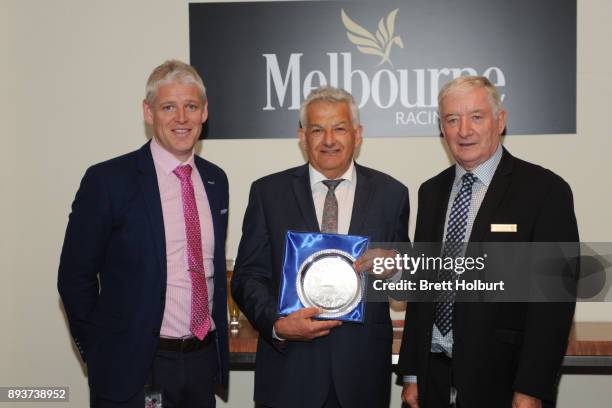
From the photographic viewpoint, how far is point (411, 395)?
2.70 metres

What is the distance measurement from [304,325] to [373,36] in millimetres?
2116

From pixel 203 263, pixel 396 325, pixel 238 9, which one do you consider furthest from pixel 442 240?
pixel 238 9

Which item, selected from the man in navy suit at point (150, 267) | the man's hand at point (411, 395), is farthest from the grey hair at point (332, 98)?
the man's hand at point (411, 395)

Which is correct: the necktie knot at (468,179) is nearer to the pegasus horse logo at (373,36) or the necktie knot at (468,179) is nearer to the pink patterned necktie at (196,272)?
the pink patterned necktie at (196,272)

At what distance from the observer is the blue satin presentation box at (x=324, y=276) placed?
2.53m

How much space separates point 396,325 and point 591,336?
3.48 feet

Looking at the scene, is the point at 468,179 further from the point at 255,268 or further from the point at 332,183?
the point at 255,268

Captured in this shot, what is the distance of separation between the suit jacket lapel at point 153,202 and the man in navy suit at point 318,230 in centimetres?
32

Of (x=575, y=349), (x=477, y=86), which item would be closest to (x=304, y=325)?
(x=477, y=86)

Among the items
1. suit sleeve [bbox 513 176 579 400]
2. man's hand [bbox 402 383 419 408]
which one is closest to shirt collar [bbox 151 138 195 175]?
man's hand [bbox 402 383 419 408]

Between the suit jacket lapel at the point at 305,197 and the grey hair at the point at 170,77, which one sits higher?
the grey hair at the point at 170,77

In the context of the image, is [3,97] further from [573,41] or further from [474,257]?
[573,41]

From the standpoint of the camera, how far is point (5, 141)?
4.05 m

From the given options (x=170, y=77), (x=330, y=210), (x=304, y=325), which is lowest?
(x=304, y=325)
